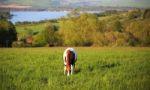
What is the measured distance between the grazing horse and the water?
1.06ft

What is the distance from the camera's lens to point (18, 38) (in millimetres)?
5160

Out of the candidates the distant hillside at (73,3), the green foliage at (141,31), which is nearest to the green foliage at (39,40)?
the distant hillside at (73,3)

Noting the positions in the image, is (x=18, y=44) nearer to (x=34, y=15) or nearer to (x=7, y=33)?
(x=7, y=33)

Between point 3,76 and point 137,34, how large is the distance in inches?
49.8

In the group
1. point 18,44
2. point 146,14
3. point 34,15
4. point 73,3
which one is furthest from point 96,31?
point 18,44

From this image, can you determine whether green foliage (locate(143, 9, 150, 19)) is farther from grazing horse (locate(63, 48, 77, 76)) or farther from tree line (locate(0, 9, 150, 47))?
grazing horse (locate(63, 48, 77, 76))

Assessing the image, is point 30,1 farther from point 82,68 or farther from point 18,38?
point 82,68

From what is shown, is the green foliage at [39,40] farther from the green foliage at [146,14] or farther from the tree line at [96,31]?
the green foliage at [146,14]

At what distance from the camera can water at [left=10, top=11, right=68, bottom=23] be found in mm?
5152

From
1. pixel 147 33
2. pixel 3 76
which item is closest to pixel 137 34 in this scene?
pixel 147 33

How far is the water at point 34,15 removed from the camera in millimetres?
5152

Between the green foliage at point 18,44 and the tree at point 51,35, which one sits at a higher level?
the tree at point 51,35

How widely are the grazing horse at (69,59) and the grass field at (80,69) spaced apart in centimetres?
4

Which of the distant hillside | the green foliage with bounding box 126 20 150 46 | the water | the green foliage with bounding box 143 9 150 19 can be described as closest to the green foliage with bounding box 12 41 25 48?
the water
